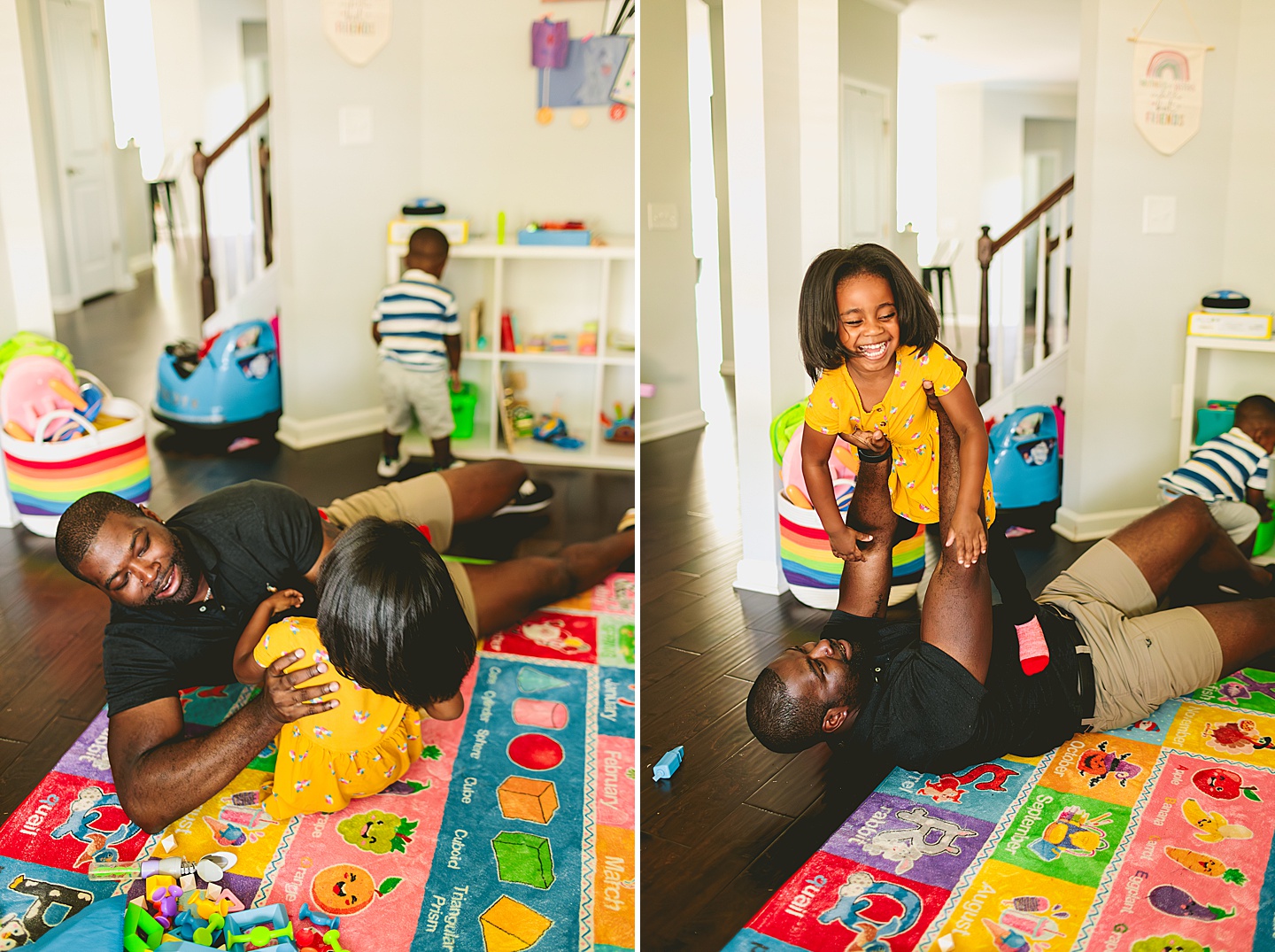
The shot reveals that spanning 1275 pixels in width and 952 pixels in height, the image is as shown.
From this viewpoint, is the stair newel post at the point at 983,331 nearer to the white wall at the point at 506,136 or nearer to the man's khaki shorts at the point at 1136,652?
the man's khaki shorts at the point at 1136,652

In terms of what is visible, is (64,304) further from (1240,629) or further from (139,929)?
(1240,629)

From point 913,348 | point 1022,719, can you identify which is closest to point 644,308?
point 913,348

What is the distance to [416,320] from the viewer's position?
12.9ft

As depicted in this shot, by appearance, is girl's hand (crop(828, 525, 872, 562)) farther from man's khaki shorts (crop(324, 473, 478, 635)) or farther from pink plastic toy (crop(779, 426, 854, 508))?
man's khaki shorts (crop(324, 473, 478, 635))

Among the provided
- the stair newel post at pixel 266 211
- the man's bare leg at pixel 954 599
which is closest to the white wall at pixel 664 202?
the man's bare leg at pixel 954 599

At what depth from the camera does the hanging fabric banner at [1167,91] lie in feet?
8.95

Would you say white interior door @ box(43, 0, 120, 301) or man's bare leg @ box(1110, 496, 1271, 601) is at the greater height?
white interior door @ box(43, 0, 120, 301)

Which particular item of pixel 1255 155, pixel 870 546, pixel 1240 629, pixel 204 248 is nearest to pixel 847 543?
pixel 870 546

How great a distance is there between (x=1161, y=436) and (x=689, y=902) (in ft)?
7.58

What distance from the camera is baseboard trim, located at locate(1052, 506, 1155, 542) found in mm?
3016

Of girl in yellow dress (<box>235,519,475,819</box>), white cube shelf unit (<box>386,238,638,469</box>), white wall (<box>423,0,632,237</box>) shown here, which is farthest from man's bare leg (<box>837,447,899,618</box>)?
white wall (<box>423,0,632,237</box>)

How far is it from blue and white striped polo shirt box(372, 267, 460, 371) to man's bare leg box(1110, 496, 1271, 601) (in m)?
2.54

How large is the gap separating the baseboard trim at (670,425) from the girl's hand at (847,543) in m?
0.33

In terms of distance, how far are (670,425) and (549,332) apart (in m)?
2.65
